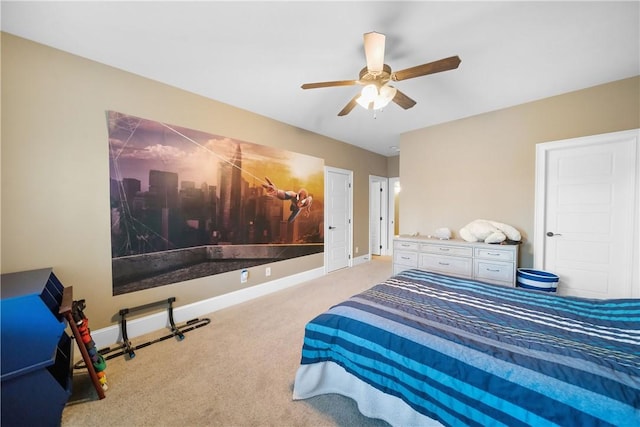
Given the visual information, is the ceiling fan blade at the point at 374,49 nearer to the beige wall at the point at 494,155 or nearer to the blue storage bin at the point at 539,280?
the beige wall at the point at 494,155

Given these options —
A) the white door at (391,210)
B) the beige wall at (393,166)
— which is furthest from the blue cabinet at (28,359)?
the beige wall at (393,166)

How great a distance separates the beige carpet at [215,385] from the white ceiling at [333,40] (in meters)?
2.61

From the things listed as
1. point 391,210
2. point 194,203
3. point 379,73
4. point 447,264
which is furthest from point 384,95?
point 391,210

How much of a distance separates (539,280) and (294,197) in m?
3.28

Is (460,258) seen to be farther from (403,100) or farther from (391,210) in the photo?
(391,210)

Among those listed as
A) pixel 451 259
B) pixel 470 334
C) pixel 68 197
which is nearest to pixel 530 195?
pixel 451 259

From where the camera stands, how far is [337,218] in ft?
15.0

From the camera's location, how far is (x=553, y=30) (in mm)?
1776

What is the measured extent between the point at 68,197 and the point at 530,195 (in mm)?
4980

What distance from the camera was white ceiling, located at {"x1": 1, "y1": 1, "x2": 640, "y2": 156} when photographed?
1.58m

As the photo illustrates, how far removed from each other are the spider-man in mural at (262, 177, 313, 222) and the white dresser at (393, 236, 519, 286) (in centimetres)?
155

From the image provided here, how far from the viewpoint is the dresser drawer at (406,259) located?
3472 millimetres

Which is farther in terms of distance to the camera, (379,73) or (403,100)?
(403,100)

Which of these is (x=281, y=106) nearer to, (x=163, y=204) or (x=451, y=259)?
(x=163, y=204)
